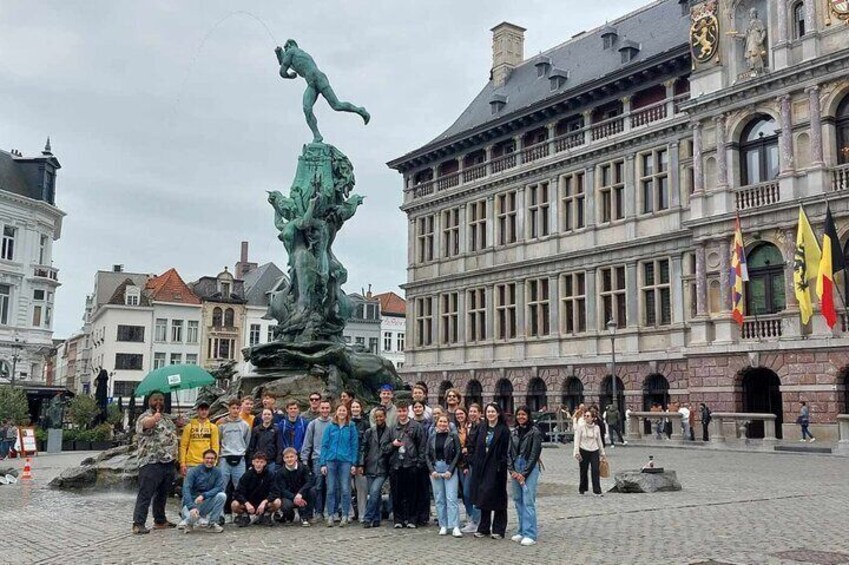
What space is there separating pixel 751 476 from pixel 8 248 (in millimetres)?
46448

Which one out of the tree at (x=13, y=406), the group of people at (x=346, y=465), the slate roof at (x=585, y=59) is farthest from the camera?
the slate roof at (x=585, y=59)

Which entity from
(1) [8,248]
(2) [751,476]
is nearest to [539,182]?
(2) [751,476]

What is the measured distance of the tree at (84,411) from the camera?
35.9 metres

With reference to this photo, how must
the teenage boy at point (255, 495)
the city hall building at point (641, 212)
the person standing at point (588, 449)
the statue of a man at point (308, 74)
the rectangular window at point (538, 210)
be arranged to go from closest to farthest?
the teenage boy at point (255, 495), the person standing at point (588, 449), the statue of a man at point (308, 74), the city hall building at point (641, 212), the rectangular window at point (538, 210)

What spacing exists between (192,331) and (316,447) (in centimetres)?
6466

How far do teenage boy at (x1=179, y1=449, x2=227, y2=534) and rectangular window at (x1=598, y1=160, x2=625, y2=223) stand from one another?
108 feet

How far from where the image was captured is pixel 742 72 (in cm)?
3500

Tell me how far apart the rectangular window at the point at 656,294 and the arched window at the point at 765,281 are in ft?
15.7

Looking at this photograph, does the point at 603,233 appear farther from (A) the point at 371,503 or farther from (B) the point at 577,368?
(A) the point at 371,503

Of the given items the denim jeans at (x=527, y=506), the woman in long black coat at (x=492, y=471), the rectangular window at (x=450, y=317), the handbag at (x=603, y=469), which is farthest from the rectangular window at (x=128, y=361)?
the denim jeans at (x=527, y=506)

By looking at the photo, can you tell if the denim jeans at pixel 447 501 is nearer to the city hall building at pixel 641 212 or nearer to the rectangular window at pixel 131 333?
the city hall building at pixel 641 212

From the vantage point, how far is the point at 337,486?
11703mm

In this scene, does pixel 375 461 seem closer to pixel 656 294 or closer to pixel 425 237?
pixel 656 294

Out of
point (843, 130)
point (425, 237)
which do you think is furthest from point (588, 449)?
point (425, 237)
